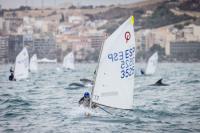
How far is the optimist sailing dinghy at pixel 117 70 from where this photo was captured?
1145 cm

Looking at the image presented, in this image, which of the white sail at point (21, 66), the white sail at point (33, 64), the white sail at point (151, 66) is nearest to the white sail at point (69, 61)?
the white sail at point (33, 64)

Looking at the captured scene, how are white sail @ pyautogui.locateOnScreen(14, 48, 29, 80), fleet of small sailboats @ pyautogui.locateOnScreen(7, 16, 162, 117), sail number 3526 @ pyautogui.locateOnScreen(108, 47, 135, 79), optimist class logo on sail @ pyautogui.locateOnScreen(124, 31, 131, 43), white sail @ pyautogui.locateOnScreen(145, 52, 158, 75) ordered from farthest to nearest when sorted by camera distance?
1. white sail @ pyautogui.locateOnScreen(145, 52, 158, 75)
2. white sail @ pyautogui.locateOnScreen(14, 48, 29, 80)
3. sail number 3526 @ pyautogui.locateOnScreen(108, 47, 135, 79)
4. optimist class logo on sail @ pyautogui.locateOnScreen(124, 31, 131, 43)
5. fleet of small sailboats @ pyautogui.locateOnScreen(7, 16, 162, 117)

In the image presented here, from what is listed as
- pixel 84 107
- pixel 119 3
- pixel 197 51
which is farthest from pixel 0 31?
pixel 84 107

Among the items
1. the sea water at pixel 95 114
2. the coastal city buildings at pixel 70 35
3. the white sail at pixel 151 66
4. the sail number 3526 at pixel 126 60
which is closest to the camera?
the sail number 3526 at pixel 126 60

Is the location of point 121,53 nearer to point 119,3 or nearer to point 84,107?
point 84,107

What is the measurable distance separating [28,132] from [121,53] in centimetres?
268

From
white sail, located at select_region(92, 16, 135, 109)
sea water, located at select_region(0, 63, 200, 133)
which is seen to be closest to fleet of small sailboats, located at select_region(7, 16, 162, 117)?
white sail, located at select_region(92, 16, 135, 109)

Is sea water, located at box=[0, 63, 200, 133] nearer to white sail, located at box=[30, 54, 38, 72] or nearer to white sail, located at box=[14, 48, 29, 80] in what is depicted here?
white sail, located at box=[14, 48, 29, 80]

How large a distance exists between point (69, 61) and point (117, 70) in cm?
2494

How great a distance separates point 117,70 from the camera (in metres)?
11.9

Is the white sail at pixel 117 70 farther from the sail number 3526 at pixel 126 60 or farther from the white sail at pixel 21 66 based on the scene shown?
the white sail at pixel 21 66

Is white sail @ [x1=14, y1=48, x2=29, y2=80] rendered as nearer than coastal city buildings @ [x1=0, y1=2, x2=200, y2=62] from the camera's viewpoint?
Yes

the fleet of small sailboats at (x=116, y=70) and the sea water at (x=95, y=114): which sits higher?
the fleet of small sailboats at (x=116, y=70)

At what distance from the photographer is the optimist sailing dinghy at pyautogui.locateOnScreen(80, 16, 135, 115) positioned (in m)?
11.5
